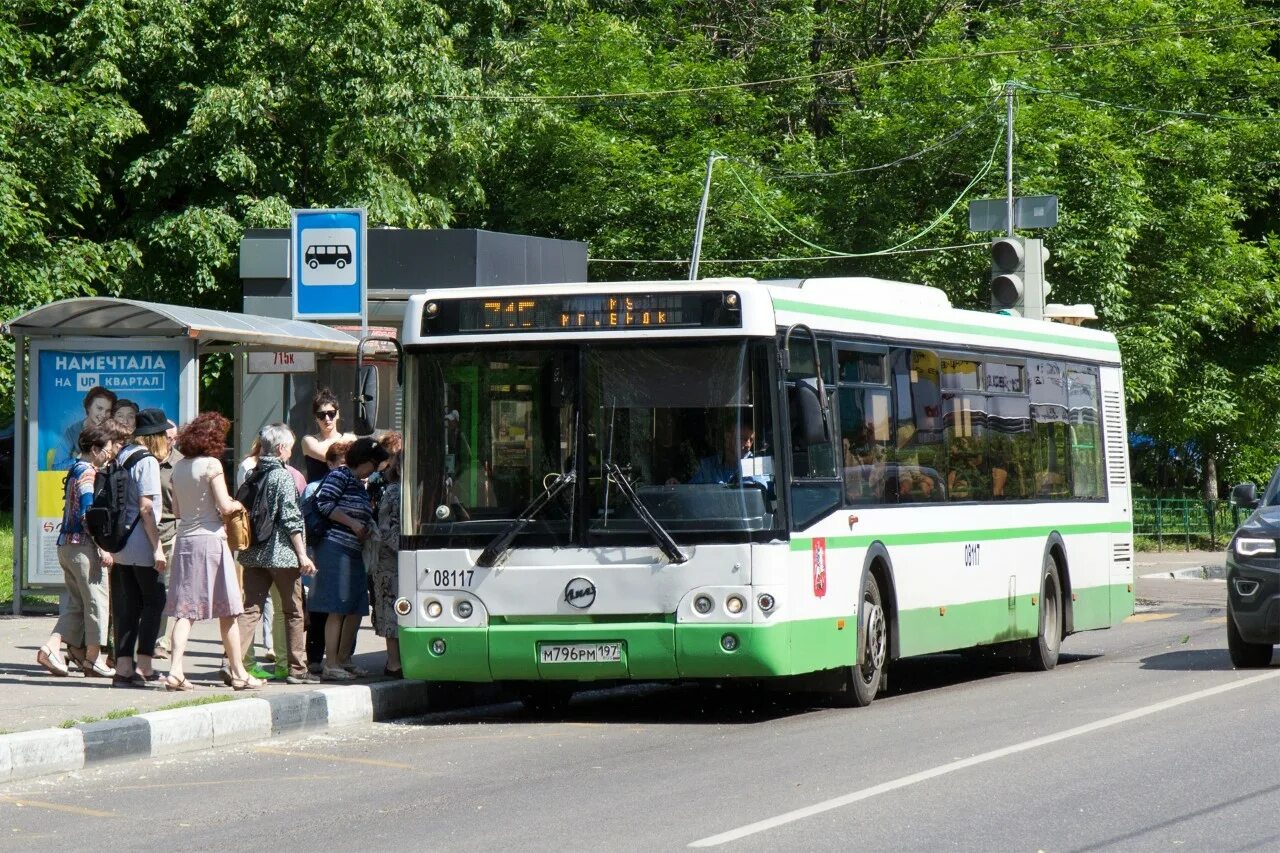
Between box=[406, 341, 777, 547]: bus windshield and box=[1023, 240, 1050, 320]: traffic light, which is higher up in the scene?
box=[1023, 240, 1050, 320]: traffic light

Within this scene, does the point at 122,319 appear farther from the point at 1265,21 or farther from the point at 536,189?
the point at 1265,21

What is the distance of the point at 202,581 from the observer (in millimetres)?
11922

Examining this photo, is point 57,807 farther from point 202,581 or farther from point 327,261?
point 327,261

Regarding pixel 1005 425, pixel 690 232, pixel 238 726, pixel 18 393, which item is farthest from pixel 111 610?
pixel 690 232

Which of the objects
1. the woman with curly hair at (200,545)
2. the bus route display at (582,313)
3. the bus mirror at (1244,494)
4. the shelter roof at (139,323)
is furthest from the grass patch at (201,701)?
the bus mirror at (1244,494)

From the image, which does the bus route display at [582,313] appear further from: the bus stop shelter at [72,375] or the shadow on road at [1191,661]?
the shadow on road at [1191,661]

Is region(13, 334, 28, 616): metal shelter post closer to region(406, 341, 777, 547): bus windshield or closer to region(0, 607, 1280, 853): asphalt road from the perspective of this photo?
region(0, 607, 1280, 853): asphalt road

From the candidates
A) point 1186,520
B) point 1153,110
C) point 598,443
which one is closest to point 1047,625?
point 598,443

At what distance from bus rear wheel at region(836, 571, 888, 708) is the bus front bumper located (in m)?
0.68

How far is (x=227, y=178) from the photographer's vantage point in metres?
31.0

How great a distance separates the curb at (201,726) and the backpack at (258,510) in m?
1.09

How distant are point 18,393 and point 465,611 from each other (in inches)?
244

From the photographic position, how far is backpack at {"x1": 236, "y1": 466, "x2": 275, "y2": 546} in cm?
1229

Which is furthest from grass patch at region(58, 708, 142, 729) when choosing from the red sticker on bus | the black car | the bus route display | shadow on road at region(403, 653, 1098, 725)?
the black car
